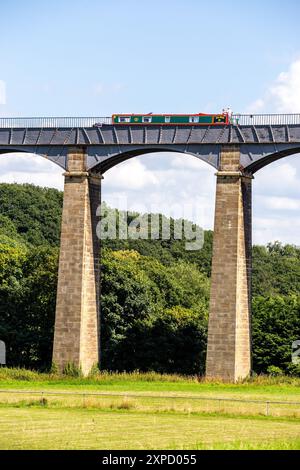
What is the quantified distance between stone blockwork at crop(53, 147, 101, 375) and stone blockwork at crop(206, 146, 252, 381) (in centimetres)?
693

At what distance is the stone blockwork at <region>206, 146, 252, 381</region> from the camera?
59562mm

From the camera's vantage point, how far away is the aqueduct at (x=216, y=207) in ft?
197

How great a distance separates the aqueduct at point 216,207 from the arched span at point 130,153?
5cm

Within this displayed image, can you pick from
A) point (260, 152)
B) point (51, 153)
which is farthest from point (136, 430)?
point (51, 153)

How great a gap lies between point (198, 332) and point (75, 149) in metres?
16.4

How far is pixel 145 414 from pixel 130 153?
2225 cm

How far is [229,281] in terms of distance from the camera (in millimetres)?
59812

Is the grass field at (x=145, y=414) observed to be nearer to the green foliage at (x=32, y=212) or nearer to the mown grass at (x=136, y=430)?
the mown grass at (x=136, y=430)

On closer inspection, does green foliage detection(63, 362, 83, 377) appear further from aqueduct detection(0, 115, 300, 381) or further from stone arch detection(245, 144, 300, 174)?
stone arch detection(245, 144, 300, 174)

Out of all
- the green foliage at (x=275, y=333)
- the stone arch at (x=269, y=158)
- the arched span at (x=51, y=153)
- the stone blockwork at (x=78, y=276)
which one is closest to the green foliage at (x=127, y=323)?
the green foliage at (x=275, y=333)

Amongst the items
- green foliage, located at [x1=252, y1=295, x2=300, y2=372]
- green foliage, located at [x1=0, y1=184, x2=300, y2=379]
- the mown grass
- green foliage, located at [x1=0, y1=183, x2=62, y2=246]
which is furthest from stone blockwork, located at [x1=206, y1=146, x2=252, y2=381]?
green foliage, located at [x1=0, y1=183, x2=62, y2=246]

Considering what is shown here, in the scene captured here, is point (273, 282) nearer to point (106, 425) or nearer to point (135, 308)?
point (135, 308)

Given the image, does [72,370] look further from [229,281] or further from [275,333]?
[275,333]
